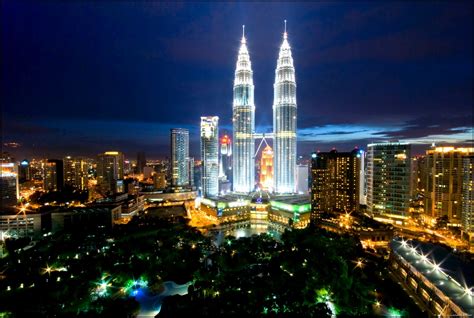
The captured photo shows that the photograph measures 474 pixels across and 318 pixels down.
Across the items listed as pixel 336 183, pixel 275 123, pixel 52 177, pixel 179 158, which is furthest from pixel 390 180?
pixel 52 177

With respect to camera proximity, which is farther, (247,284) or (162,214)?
(162,214)

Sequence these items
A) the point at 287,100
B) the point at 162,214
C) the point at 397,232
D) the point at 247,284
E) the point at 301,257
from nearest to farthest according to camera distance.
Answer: the point at 247,284 < the point at 301,257 < the point at 397,232 < the point at 162,214 < the point at 287,100


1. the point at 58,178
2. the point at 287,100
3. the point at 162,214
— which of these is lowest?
the point at 162,214

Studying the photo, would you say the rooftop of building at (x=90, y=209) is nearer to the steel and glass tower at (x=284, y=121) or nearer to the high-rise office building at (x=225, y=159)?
the steel and glass tower at (x=284, y=121)

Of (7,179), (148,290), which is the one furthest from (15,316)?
(7,179)

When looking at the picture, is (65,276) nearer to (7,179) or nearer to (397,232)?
(7,179)

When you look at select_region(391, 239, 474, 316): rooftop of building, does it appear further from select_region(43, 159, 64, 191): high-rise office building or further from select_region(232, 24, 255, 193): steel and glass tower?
select_region(43, 159, 64, 191): high-rise office building

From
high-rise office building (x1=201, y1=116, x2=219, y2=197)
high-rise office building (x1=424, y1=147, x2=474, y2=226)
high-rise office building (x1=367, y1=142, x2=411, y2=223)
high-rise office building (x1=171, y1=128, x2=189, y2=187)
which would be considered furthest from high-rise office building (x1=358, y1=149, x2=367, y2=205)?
high-rise office building (x1=171, y1=128, x2=189, y2=187)
